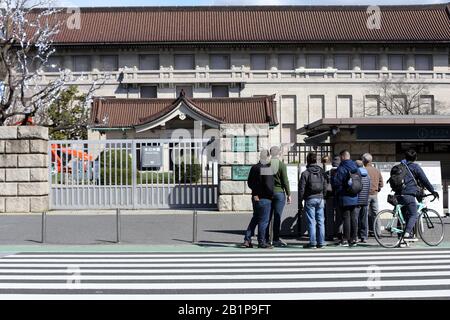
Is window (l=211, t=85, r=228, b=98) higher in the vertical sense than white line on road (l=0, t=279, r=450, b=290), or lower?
higher

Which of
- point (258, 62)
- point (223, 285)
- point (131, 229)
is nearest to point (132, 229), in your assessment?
point (131, 229)

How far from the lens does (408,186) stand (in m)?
13.4

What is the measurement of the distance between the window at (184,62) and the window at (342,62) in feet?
41.2

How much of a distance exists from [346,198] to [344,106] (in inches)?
1798

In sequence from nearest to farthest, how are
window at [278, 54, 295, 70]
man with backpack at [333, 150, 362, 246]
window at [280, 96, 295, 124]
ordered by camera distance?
1. man with backpack at [333, 150, 362, 246]
2. window at [278, 54, 295, 70]
3. window at [280, 96, 295, 124]

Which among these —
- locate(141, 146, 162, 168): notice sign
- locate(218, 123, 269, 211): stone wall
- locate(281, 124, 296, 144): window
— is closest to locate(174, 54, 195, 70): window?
locate(281, 124, 296, 144): window

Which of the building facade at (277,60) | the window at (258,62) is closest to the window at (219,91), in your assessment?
the building facade at (277,60)

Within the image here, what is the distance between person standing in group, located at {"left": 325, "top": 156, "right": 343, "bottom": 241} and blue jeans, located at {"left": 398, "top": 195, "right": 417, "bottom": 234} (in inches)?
58.2

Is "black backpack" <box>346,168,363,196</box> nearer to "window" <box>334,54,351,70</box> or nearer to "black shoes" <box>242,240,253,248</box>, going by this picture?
"black shoes" <box>242,240,253,248</box>

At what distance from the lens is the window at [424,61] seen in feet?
190

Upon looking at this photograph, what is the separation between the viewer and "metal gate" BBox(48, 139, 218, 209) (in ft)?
68.8

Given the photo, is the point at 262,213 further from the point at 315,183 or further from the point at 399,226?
the point at 399,226
